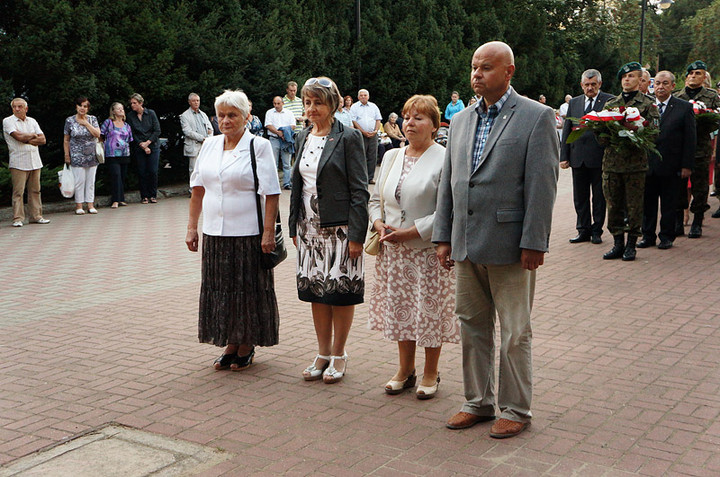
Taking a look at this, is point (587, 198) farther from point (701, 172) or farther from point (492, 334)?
point (492, 334)

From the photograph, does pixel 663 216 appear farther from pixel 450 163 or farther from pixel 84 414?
pixel 84 414

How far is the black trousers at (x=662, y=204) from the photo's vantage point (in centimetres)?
1053

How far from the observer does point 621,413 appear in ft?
15.9

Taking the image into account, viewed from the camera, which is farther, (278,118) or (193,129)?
(278,118)

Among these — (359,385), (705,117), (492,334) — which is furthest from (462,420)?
(705,117)

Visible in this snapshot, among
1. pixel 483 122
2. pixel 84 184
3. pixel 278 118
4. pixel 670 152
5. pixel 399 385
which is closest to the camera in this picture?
pixel 483 122

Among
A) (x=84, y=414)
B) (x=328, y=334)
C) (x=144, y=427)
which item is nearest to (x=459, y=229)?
(x=328, y=334)

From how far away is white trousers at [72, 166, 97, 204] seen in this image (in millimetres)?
15055

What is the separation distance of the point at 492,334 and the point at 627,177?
578 centimetres

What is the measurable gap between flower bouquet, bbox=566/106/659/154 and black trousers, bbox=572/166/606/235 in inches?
49.0

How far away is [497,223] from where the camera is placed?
14.5 feet

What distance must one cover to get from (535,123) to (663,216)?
7022 mm

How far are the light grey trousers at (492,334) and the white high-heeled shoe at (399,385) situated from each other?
65cm

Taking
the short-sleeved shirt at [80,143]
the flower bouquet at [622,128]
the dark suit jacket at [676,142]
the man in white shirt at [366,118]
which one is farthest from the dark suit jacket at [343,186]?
the man in white shirt at [366,118]
